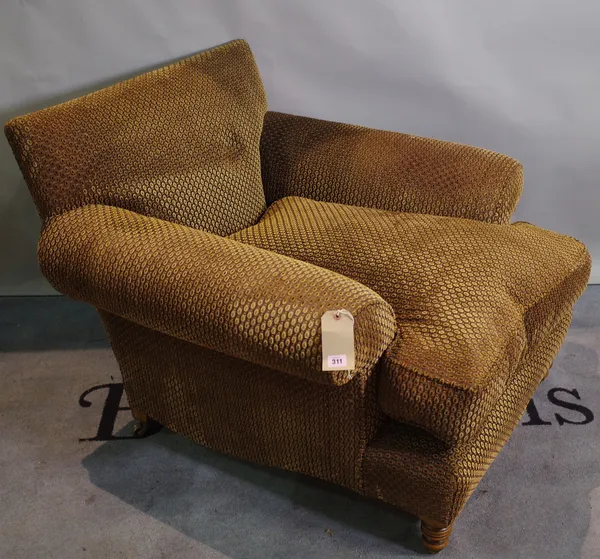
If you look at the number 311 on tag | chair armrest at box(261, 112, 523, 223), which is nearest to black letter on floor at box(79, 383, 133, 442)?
chair armrest at box(261, 112, 523, 223)

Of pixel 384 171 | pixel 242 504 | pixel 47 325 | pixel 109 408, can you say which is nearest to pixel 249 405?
pixel 242 504

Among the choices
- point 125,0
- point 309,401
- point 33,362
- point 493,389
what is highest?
point 125,0

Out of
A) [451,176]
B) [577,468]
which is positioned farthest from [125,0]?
[577,468]

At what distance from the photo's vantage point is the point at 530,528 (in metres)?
1.35

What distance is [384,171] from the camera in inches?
62.4

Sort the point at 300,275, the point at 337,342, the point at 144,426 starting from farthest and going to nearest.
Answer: the point at 144,426
the point at 300,275
the point at 337,342

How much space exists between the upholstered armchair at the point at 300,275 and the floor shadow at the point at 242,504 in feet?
0.28

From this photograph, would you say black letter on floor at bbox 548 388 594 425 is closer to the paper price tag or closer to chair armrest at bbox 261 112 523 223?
chair armrest at bbox 261 112 523 223

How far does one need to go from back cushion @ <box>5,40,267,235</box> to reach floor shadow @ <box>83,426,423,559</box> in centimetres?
51

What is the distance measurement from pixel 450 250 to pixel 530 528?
0.55 m

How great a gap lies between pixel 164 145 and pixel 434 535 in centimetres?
90

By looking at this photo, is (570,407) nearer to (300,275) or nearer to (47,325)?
(300,275)

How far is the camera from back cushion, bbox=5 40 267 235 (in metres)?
1.31

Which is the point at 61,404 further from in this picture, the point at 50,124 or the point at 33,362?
the point at 50,124
